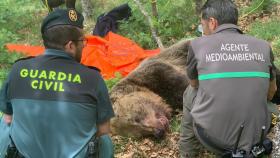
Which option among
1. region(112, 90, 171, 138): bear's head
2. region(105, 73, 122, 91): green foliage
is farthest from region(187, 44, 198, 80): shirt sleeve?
region(105, 73, 122, 91): green foliage

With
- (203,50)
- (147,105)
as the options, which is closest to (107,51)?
(147,105)

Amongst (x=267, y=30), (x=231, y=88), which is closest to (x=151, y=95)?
(x=231, y=88)

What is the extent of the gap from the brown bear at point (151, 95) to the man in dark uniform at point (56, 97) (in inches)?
69.0

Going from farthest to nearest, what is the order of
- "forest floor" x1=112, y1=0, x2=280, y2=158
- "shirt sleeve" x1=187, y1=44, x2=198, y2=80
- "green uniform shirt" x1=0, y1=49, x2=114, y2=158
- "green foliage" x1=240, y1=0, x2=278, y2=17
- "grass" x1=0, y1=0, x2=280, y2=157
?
"green foliage" x1=240, y1=0, x2=278, y2=17
"grass" x1=0, y1=0, x2=280, y2=157
"forest floor" x1=112, y1=0, x2=280, y2=158
"shirt sleeve" x1=187, y1=44, x2=198, y2=80
"green uniform shirt" x1=0, y1=49, x2=114, y2=158

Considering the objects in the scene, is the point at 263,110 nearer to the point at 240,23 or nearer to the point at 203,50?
the point at 203,50

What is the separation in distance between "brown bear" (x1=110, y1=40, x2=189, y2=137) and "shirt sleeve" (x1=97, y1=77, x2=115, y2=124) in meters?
1.66

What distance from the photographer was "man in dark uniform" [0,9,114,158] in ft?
10.2

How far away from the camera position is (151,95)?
17.8 ft

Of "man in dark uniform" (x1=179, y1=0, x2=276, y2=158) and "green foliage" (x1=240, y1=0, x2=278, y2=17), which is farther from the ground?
"man in dark uniform" (x1=179, y1=0, x2=276, y2=158)

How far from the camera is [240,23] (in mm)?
8070

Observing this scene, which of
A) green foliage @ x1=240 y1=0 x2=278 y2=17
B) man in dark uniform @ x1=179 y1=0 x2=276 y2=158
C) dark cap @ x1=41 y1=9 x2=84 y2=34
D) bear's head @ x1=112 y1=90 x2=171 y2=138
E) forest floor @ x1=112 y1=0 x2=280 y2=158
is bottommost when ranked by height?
forest floor @ x1=112 y1=0 x2=280 y2=158

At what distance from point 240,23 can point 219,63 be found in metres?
4.80

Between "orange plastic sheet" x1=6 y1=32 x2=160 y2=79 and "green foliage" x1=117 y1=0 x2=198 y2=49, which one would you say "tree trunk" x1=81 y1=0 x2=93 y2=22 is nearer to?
"green foliage" x1=117 y1=0 x2=198 y2=49

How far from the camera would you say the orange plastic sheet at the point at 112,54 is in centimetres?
680
